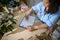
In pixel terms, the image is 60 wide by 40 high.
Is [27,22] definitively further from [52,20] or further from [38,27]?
[52,20]

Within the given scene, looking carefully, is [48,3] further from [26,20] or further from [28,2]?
[28,2]

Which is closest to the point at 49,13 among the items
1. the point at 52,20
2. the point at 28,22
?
the point at 52,20

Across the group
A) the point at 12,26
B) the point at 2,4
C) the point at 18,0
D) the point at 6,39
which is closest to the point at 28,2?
the point at 18,0

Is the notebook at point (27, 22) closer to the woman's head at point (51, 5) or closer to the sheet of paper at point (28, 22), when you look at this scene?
the sheet of paper at point (28, 22)

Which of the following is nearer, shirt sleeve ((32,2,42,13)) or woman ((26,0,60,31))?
woman ((26,0,60,31))

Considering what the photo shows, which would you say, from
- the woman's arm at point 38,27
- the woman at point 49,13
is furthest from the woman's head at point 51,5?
the woman's arm at point 38,27

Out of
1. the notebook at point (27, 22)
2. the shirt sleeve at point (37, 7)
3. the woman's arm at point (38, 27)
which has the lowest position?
the woman's arm at point (38, 27)

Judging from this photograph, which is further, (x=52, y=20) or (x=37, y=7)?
(x=37, y=7)

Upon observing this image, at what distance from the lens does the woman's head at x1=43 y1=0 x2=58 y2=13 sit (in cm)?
132

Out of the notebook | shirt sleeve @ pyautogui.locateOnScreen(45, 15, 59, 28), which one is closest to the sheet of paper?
the notebook

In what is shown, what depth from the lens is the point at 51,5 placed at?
52.6 inches

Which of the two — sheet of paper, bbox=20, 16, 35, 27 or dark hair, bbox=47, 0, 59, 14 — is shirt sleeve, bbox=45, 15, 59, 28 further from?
sheet of paper, bbox=20, 16, 35, 27

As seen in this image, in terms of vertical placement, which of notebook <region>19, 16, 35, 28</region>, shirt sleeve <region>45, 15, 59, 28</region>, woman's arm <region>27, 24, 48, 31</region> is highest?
shirt sleeve <region>45, 15, 59, 28</region>

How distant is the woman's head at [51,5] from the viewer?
1322 millimetres
